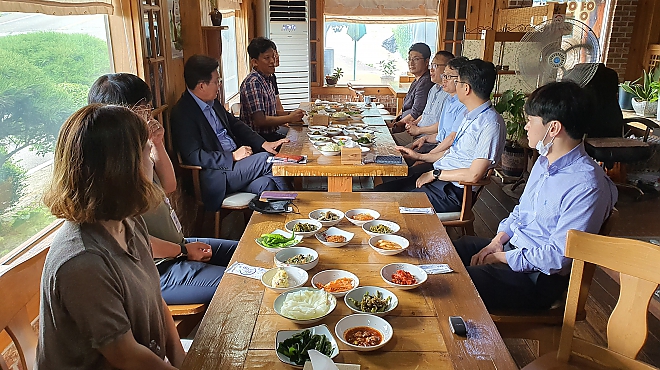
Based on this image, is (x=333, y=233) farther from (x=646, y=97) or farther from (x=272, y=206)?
(x=646, y=97)

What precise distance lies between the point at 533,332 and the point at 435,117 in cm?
266

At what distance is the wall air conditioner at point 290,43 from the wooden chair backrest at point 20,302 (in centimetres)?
508

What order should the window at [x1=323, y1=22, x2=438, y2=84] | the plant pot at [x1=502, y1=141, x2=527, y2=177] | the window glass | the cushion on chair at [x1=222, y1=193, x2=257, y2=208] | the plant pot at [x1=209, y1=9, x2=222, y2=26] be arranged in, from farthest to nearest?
the window at [x1=323, y1=22, x2=438, y2=84], the window glass, the plant pot at [x1=502, y1=141, x2=527, y2=177], the plant pot at [x1=209, y1=9, x2=222, y2=26], the cushion on chair at [x1=222, y1=193, x2=257, y2=208]

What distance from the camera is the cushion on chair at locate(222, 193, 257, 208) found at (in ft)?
9.61

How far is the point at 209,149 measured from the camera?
10.0ft

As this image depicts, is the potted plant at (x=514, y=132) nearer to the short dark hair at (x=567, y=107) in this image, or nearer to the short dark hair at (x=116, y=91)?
the short dark hair at (x=567, y=107)

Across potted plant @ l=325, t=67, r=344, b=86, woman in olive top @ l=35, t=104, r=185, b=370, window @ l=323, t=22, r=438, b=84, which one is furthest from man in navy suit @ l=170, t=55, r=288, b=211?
window @ l=323, t=22, r=438, b=84

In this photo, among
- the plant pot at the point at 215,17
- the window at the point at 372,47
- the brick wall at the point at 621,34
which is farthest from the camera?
the window at the point at 372,47

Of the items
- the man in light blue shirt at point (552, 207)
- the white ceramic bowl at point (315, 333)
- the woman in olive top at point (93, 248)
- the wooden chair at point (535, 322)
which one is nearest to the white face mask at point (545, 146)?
the man in light blue shirt at point (552, 207)

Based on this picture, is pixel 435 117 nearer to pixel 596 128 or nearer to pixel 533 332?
pixel 596 128

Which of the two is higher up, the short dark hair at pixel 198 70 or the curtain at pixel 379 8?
the curtain at pixel 379 8

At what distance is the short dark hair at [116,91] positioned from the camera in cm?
172

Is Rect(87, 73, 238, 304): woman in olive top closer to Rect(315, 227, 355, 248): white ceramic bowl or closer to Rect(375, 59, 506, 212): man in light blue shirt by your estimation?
Rect(315, 227, 355, 248): white ceramic bowl

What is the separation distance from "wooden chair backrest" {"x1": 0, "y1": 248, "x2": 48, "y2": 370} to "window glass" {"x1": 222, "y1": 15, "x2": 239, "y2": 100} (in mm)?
3881
